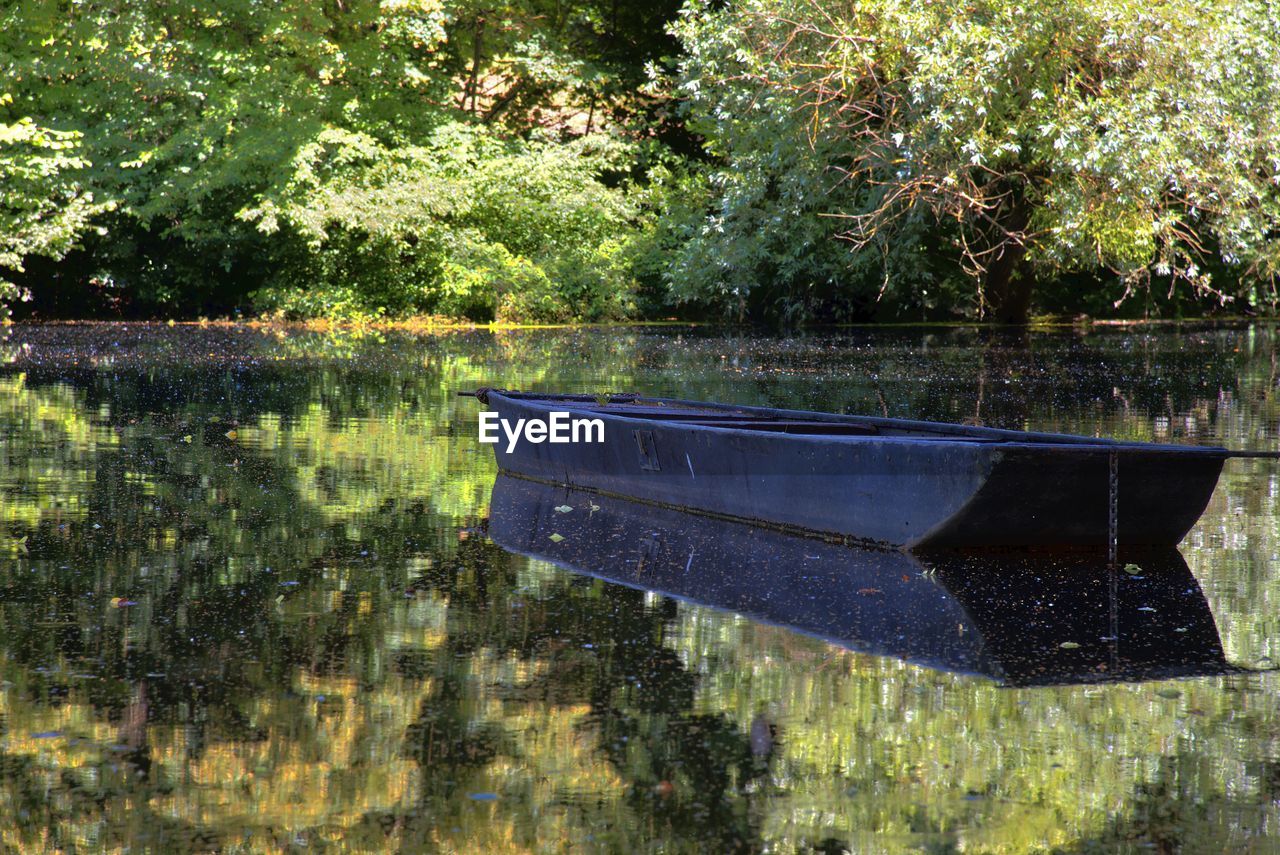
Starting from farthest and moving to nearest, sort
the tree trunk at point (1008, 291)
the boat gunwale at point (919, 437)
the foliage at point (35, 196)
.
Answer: the tree trunk at point (1008, 291)
the foliage at point (35, 196)
the boat gunwale at point (919, 437)

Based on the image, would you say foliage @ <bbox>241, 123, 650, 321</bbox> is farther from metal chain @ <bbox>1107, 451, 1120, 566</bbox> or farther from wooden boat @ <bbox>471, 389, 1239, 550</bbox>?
metal chain @ <bbox>1107, 451, 1120, 566</bbox>

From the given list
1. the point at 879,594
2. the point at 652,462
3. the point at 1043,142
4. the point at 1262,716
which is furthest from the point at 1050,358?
the point at 1262,716

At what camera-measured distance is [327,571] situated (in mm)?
7738

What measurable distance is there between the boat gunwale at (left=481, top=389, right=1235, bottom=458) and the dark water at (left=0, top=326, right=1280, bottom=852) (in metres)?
0.56

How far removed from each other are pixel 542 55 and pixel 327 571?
107ft

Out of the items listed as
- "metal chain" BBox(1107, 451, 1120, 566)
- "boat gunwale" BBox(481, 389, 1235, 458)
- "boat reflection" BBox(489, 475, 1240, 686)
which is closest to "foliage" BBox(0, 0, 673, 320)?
"boat gunwale" BBox(481, 389, 1235, 458)

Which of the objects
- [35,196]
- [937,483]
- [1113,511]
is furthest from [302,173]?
[1113,511]

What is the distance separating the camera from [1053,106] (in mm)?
26000

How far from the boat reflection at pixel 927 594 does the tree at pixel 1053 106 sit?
17743mm

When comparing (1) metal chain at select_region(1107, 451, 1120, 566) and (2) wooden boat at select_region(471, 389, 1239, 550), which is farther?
(1) metal chain at select_region(1107, 451, 1120, 566)

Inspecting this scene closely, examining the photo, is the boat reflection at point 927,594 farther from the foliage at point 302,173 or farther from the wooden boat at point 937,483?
the foliage at point 302,173

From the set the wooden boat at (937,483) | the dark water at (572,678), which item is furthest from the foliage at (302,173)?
the wooden boat at (937,483)

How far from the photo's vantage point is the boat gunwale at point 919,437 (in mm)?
7879

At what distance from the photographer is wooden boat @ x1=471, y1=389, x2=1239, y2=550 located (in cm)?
791
